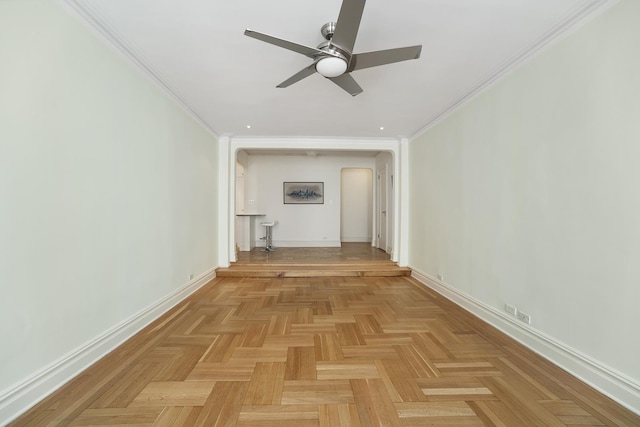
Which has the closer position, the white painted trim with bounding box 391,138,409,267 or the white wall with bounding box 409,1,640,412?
the white wall with bounding box 409,1,640,412

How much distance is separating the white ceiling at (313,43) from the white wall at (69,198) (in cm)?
33

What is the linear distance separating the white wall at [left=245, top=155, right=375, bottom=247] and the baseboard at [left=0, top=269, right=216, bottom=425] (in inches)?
173

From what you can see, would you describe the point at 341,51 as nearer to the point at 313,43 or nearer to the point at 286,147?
the point at 313,43

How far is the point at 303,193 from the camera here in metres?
6.96

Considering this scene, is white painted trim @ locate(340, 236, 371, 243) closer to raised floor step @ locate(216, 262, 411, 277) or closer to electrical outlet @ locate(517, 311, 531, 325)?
raised floor step @ locate(216, 262, 411, 277)

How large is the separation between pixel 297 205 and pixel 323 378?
5458 millimetres

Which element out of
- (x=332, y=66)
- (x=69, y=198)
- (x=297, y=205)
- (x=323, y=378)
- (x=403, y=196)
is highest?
(x=332, y=66)

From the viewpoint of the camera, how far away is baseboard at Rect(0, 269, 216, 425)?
4.47ft

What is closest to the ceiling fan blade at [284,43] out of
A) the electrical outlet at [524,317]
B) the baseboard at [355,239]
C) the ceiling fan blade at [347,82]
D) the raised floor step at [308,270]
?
the ceiling fan blade at [347,82]

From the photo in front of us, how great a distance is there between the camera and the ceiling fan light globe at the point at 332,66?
1.75 meters

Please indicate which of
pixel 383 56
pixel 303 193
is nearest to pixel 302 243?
pixel 303 193

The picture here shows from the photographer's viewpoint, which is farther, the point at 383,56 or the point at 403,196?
the point at 403,196

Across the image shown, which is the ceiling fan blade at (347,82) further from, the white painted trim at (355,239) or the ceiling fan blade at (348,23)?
the white painted trim at (355,239)

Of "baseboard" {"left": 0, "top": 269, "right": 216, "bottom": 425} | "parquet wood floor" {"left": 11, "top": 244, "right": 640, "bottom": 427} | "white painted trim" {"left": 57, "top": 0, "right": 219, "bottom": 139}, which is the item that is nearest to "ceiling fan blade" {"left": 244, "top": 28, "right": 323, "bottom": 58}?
"white painted trim" {"left": 57, "top": 0, "right": 219, "bottom": 139}
